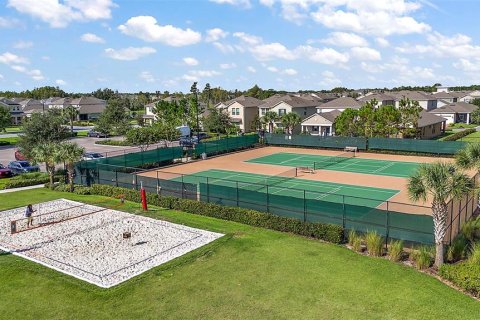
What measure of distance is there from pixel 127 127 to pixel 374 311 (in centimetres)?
6129

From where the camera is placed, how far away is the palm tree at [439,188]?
17.0 m

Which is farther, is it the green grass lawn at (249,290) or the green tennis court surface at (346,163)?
the green tennis court surface at (346,163)

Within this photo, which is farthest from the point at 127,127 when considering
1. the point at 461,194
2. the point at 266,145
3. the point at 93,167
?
the point at 461,194

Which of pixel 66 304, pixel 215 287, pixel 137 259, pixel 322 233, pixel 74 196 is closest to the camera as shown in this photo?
pixel 66 304

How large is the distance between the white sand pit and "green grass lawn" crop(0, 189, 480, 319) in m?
0.85

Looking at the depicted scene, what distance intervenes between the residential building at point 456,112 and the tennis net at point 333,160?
165 ft

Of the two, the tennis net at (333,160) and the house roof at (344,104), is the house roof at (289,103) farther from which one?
the tennis net at (333,160)

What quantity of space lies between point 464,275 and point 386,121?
43.9m

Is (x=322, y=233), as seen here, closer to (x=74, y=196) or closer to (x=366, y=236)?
(x=366, y=236)

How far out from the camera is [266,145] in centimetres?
6288

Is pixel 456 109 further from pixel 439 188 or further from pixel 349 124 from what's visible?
pixel 439 188

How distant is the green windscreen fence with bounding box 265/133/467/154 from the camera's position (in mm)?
50094

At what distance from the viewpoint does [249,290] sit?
637 inches

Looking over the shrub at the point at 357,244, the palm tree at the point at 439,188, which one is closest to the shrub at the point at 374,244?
the shrub at the point at 357,244
